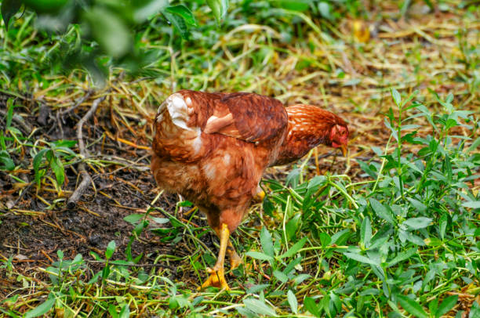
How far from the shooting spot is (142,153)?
347cm

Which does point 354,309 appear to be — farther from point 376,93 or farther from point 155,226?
point 376,93

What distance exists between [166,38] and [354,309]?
123 inches

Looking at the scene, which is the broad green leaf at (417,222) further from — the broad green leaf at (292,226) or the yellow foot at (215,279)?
the yellow foot at (215,279)

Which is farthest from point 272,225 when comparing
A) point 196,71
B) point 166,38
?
point 166,38

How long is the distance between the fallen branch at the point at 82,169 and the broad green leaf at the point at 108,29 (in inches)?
74.4

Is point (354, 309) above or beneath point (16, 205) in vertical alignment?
above

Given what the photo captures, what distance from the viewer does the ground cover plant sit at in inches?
81.7

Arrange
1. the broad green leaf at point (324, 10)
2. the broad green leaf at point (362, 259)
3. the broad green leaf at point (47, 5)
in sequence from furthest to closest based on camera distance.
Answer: the broad green leaf at point (324, 10), the broad green leaf at point (362, 259), the broad green leaf at point (47, 5)

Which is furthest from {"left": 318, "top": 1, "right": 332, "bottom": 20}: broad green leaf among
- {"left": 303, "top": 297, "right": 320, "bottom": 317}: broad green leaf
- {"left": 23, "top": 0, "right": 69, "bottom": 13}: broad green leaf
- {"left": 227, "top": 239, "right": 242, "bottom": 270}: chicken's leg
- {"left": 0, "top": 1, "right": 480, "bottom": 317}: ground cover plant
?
{"left": 23, "top": 0, "right": 69, "bottom": 13}: broad green leaf

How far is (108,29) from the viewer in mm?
1054

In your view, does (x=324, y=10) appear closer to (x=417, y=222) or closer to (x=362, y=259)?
(x=417, y=222)

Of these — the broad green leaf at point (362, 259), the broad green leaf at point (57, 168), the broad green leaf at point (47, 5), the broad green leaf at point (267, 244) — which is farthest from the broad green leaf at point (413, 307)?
the broad green leaf at point (57, 168)

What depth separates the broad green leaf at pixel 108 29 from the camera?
1.04 meters

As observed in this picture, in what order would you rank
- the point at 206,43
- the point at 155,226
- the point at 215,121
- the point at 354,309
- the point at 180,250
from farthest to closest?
the point at 206,43
the point at 155,226
the point at 180,250
the point at 215,121
the point at 354,309
